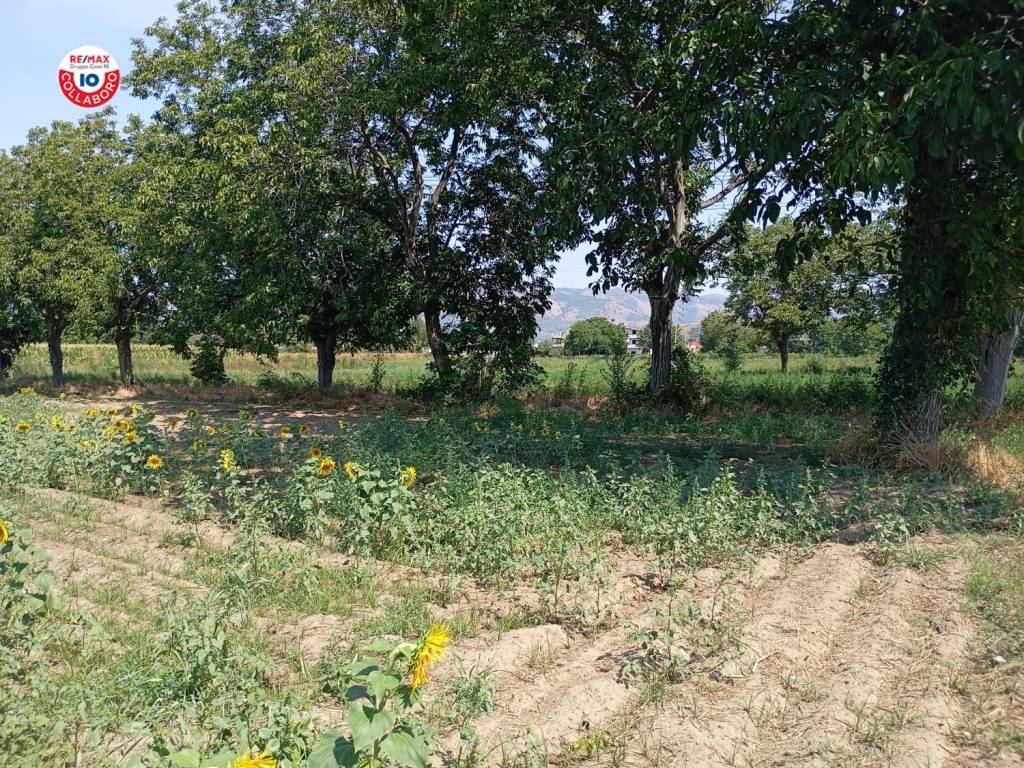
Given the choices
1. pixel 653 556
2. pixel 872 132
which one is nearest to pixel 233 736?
pixel 653 556

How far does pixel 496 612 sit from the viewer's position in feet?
13.8

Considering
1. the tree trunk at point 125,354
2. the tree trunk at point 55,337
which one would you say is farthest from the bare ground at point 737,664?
the tree trunk at point 55,337

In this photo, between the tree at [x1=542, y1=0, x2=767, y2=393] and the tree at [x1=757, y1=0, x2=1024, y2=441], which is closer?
the tree at [x1=757, y1=0, x2=1024, y2=441]

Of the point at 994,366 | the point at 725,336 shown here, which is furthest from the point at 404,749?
the point at 725,336

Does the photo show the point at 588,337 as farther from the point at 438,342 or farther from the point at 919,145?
the point at 919,145

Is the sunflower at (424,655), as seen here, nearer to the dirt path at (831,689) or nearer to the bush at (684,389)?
the dirt path at (831,689)

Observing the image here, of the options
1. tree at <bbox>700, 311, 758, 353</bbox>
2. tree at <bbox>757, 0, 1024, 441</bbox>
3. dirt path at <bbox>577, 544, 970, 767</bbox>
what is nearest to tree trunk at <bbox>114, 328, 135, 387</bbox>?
tree at <bbox>757, 0, 1024, 441</bbox>

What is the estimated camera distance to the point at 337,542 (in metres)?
5.30

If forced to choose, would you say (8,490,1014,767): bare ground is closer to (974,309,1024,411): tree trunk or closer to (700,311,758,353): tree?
(974,309,1024,411): tree trunk

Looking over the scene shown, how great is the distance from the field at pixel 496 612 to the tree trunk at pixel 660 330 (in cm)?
530

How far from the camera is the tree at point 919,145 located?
540 centimetres

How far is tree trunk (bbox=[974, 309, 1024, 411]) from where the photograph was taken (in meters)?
11.8

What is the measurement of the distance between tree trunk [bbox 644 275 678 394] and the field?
5.30 meters

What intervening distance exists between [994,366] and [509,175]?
9.12 meters
